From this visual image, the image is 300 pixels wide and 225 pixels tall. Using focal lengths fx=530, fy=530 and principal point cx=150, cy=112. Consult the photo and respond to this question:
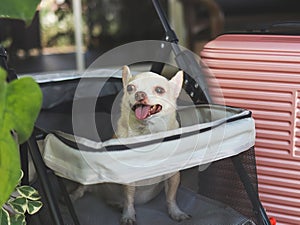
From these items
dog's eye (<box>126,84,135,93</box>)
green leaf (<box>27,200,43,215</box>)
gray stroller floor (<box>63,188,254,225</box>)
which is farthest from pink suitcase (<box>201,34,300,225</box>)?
green leaf (<box>27,200,43,215</box>)

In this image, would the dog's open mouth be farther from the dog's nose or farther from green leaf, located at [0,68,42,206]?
green leaf, located at [0,68,42,206]

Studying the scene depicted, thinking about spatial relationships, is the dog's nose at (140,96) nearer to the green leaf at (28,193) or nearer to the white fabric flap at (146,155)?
the white fabric flap at (146,155)

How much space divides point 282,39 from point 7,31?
3.37m

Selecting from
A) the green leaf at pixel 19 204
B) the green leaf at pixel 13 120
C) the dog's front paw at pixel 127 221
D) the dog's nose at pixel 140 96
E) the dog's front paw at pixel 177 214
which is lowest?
the dog's front paw at pixel 177 214

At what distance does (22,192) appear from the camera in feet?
3.40

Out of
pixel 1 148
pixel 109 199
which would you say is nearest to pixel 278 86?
pixel 109 199

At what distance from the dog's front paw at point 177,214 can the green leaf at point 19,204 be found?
34 centimetres

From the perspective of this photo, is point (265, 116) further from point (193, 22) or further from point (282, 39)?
point (193, 22)

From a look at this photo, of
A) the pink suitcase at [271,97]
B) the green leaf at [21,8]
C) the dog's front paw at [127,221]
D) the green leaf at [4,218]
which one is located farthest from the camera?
the pink suitcase at [271,97]

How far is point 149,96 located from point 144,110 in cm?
3

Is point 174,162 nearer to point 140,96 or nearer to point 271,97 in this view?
point 140,96

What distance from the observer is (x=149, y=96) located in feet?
3.83

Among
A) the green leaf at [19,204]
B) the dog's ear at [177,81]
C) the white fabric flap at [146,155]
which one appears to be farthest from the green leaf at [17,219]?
the dog's ear at [177,81]

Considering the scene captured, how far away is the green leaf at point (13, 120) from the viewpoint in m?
0.78
